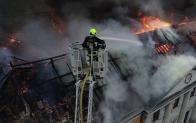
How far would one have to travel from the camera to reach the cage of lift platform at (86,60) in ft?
34.3

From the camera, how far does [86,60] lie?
10.7 m

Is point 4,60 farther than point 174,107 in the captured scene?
No

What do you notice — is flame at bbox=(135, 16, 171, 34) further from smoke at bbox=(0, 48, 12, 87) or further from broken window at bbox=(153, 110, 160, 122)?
smoke at bbox=(0, 48, 12, 87)

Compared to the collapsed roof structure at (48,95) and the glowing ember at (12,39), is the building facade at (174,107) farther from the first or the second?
the glowing ember at (12,39)

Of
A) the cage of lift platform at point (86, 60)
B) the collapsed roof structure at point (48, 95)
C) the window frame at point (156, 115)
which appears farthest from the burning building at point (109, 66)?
the cage of lift platform at point (86, 60)

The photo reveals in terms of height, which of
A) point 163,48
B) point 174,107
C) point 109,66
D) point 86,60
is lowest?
point 174,107

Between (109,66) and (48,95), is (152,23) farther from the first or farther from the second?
(48,95)

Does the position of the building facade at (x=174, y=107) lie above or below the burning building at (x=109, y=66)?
below

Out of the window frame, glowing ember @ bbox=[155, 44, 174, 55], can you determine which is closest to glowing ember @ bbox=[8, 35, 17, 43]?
glowing ember @ bbox=[155, 44, 174, 55]

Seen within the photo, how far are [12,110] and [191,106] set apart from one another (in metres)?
14.4

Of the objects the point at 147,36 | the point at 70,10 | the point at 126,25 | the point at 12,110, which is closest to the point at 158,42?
the point at 147,36

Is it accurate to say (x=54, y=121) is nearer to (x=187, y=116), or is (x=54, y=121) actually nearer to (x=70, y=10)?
(x=70, y=10)

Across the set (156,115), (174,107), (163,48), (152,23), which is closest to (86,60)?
A: (156,115)

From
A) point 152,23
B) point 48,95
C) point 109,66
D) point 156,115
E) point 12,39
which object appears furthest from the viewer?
point 152,23
